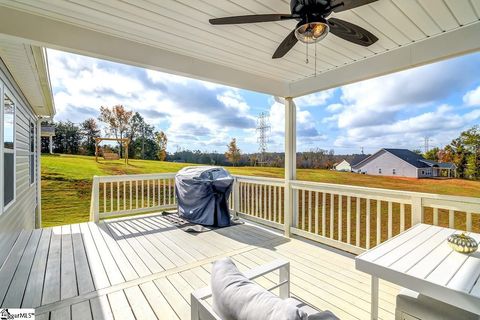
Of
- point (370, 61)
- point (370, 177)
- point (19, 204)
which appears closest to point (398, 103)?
point (370, 61)

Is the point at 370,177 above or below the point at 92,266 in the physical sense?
above

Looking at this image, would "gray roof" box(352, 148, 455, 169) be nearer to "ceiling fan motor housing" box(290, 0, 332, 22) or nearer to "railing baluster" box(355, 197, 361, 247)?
"railing baluster" box(355, 197, 361, 247)

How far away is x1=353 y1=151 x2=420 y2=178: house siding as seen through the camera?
3074mm

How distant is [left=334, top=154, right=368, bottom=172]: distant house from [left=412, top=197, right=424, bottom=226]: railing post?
39.6 inches

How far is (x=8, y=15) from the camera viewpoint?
209cm

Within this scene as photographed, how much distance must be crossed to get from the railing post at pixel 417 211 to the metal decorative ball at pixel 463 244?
1072mm

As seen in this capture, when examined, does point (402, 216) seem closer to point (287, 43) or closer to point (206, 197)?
point (287, 43)

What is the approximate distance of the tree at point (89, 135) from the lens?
8758 mm

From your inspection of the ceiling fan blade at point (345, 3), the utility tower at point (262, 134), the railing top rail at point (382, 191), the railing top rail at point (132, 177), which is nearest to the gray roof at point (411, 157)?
the railing top rail at point (382, 191)

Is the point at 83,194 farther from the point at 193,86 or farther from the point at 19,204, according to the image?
the point at 193,86

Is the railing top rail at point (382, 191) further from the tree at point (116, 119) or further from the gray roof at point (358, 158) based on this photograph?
the tree at point (116, 119)

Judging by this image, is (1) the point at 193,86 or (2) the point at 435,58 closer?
(2) the point at 435,58

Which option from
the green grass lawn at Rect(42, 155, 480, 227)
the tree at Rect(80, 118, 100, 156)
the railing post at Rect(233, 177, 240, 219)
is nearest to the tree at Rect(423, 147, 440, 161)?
the railing post at Rect(233, 177, 240, 219)

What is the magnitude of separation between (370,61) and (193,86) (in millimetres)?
10269
